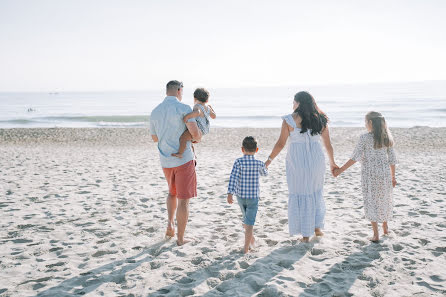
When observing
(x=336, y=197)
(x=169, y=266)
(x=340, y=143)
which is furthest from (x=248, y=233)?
(x=340, y=143)

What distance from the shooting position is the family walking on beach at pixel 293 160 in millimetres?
3721

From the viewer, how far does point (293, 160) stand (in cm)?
388

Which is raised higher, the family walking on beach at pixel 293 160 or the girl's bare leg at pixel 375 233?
the family walking on beach at pixel 293 160

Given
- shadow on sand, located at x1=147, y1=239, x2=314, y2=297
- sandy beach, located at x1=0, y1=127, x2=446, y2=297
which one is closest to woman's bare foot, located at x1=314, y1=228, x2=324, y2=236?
sandy beach, located at x1=0, y1=127, x2=446, y2=297

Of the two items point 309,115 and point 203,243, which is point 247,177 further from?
point 203,243

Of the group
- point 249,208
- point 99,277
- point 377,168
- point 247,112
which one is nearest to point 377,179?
point 377,168

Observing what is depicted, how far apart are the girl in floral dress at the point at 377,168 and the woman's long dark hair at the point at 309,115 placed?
674 mm

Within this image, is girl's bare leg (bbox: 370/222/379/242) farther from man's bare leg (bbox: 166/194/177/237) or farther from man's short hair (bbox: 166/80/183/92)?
man's short hair (bbox: 166/80/183/92)

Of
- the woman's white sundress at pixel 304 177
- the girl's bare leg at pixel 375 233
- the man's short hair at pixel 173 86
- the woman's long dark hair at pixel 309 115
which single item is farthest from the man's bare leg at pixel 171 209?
the girl's bare leg at pixel 375 233

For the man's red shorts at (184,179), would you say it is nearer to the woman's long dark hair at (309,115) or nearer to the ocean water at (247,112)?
the woman's long dark hair at (309,115)

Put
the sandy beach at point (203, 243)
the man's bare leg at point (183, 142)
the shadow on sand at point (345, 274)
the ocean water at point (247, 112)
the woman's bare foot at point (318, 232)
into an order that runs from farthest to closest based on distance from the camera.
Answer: the ocean water at point (247, 112)
the woman's bare foot at point (318, 232)
the man's bare leg at point (183, 142)
the sandy beach at point (203, 243)
the shadow on sand at point (345, 274)

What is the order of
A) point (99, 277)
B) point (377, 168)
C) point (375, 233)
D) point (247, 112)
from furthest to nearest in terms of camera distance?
point (247, 112) < point (375, 233) < point (377, 168) < point (99, 277)

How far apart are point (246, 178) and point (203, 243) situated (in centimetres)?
111

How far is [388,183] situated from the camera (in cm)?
400
